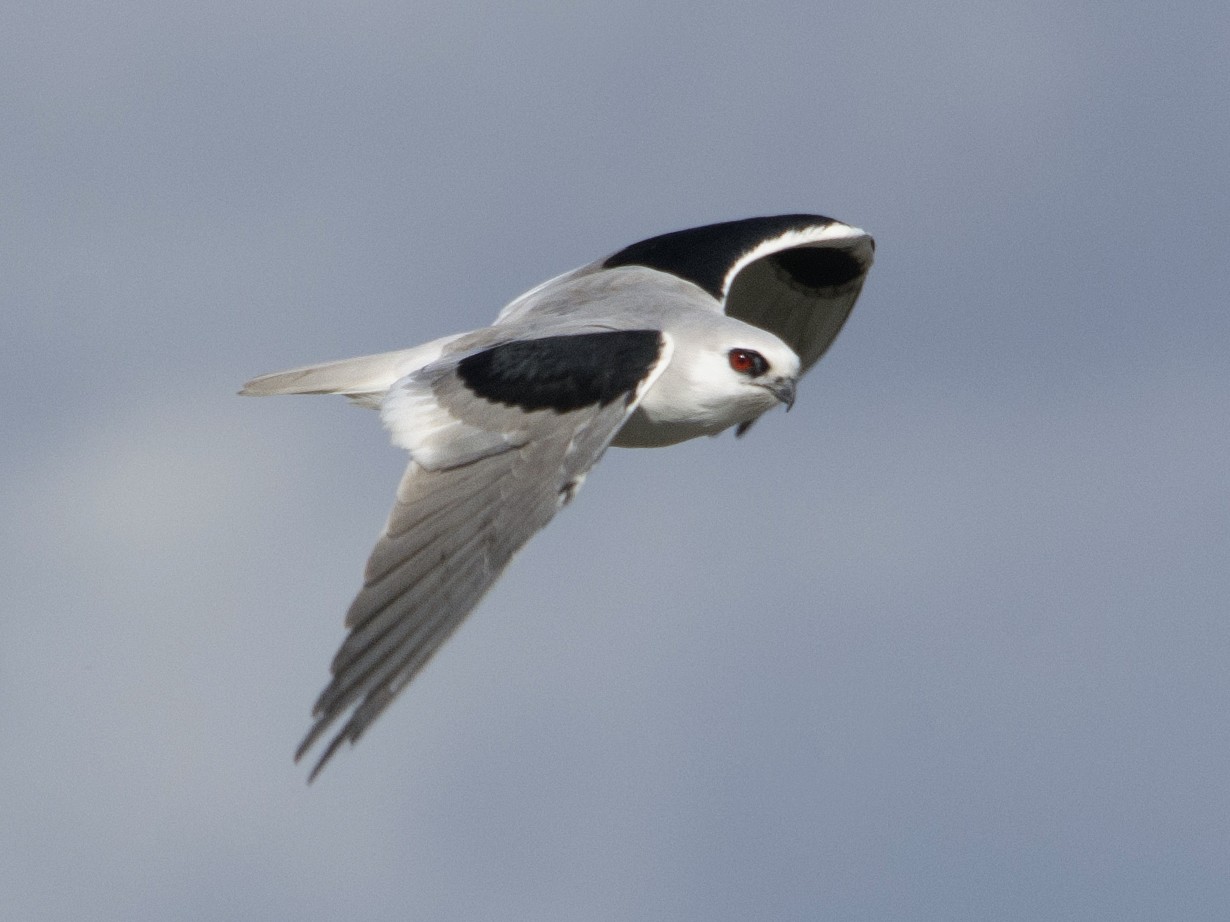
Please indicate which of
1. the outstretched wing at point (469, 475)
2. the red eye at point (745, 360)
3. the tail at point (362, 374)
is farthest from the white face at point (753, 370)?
the tail at point (362, 374)

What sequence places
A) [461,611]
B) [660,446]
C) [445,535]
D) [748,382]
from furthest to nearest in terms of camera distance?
[660,446], [748,382], [445,535], [461,611]

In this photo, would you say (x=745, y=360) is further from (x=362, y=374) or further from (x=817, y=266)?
(x=817, y=266)

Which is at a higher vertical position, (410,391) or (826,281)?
(410,391)

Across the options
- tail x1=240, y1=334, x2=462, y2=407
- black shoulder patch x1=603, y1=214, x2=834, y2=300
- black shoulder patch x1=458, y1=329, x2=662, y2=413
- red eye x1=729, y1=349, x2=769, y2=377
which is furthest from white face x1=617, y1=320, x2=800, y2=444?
black shoulder patch x1=603, y1=214, x2=834, y2=300

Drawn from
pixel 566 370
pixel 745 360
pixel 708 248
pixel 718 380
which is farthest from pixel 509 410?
pixel 708 248

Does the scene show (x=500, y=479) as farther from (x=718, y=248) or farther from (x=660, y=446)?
(x=718, y=248)

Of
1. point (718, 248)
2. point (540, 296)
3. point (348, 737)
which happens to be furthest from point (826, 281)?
point (348, 737)

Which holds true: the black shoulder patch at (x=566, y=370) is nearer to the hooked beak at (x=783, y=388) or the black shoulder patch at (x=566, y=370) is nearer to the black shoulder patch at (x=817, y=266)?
the hooked beak at (x=783, y=388)
